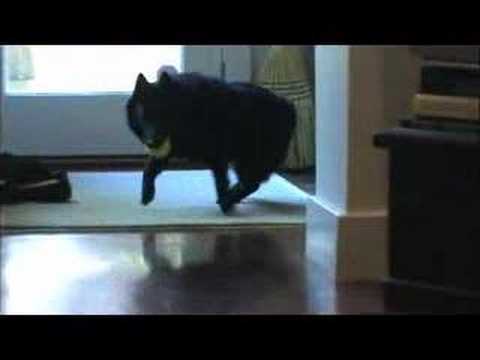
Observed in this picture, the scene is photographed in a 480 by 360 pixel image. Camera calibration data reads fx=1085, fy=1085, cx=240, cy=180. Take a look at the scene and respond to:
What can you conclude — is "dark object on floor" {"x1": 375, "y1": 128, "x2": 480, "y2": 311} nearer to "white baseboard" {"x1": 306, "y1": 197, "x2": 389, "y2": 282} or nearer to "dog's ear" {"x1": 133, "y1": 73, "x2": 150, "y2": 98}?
"white baseboard" {"x1": 306, "y1": 197, "x2": 389, "y2": 282}

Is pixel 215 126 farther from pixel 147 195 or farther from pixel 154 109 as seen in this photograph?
pixel 147 195

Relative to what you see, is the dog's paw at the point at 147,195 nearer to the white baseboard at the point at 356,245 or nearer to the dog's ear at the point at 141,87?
the dog's ear at the point at 141,87

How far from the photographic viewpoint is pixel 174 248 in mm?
2166

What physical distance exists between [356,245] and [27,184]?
40.8 inches

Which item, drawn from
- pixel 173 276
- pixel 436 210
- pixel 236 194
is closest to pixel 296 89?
pixel 236 194

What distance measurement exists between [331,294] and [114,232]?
0.69 meters

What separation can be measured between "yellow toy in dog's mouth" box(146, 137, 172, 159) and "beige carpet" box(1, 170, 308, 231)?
11cm

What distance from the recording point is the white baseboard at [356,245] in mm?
1811

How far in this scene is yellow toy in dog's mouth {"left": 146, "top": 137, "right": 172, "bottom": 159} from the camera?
2.57 m

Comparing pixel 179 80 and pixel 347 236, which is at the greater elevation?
pixel 179 80

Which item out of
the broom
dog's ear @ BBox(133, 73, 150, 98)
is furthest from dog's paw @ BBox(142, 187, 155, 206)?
the broom

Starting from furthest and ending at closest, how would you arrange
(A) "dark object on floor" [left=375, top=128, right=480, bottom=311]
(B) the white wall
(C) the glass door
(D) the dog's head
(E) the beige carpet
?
(C) the glass door < (D) the dog's head < (E) the beige carpet < (B) the white wall < (A) "dark object on floor" [left=375, top=128, right=480, bottom=311]
